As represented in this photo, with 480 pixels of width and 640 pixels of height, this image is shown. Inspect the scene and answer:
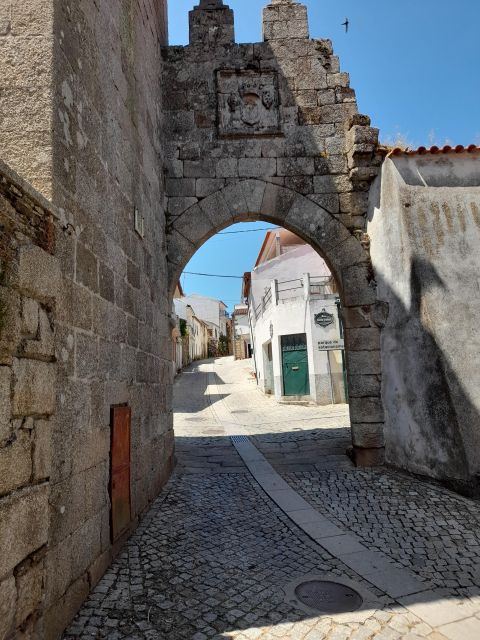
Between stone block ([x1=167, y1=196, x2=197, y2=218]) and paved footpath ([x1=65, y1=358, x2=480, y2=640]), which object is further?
stone block ([x1=167, y1=196, x2=197, y2=218])

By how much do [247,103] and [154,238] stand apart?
2.58m

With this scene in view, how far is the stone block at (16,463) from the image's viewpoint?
160 cm

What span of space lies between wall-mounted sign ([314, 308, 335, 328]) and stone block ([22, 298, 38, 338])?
461 inches

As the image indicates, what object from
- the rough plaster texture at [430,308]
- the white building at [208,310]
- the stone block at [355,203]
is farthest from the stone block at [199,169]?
the white building at [208,310]

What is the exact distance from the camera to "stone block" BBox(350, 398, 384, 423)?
16.6 ft

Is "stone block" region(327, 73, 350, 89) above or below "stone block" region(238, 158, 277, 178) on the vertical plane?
above

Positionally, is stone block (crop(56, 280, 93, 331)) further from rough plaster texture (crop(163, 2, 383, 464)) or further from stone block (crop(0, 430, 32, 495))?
rough plaster texture (crop(163, 2, 383, 464))

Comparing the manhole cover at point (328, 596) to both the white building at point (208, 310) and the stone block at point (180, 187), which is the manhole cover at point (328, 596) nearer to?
the stone block at point (180, 187)

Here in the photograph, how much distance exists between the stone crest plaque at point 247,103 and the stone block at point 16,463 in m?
5.00

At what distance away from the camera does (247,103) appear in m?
5.84

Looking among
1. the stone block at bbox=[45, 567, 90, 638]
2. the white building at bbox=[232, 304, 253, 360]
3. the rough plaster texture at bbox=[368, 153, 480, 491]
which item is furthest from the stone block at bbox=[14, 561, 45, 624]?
the white building at bbox=[232, 304, 253, 360]

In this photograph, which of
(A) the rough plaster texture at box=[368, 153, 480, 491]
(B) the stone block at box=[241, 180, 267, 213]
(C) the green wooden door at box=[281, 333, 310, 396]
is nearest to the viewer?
(A) the rough plaster texture at box=[368, 153, 480, 491]

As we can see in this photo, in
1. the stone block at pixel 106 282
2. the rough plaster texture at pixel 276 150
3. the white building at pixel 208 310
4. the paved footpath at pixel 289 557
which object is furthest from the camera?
the white building at pixel 208 310

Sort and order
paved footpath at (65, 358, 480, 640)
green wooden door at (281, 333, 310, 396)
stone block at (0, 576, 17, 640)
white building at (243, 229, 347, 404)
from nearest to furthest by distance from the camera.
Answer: stone block at (0, 576, 17, 640)
paved footpath at (65, 358, 480, 640)
white building at (243, 229, 347, 404)
green wooden door at (281, 333, 310, 396)
